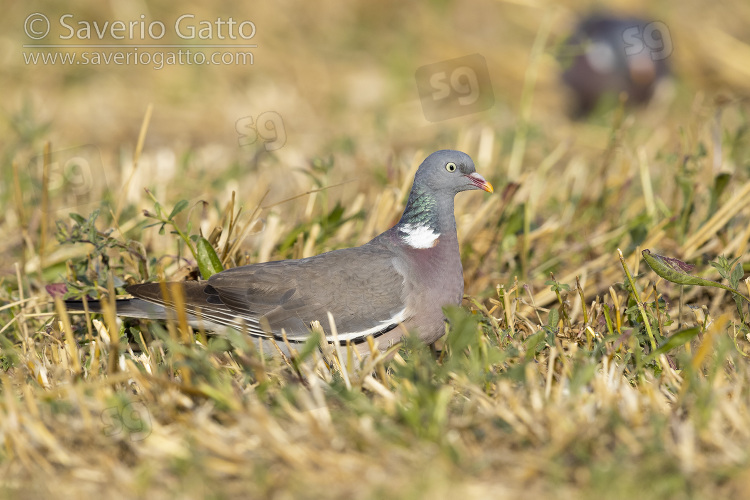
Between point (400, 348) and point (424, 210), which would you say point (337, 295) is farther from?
point (424, 210)

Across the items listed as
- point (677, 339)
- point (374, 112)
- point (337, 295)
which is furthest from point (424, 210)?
point (374, 112)

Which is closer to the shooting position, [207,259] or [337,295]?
[337,295]

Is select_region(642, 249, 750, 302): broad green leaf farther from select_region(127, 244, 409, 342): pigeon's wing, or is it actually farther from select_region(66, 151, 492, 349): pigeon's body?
select_region(127, 244, 409, 342): pigeon's wing

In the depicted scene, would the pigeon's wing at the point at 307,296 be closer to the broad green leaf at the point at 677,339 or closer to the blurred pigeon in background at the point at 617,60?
the broad green leaf at the point at 677,339

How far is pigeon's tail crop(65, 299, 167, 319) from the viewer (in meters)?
3.20

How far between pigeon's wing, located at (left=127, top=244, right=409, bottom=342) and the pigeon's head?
0.38m

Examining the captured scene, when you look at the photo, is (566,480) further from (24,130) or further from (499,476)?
(24,130)

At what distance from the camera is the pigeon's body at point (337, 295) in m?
3.20

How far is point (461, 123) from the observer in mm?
6949

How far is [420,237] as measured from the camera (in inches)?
134

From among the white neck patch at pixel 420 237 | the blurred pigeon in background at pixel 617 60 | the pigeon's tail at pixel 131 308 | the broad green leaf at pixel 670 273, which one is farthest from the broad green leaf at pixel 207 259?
the blurred pigeon in background at pixel 617 60

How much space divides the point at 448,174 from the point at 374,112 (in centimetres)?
387

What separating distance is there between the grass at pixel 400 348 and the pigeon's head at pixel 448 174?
0.49m

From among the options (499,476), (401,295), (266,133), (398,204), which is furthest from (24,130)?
(499,476)
